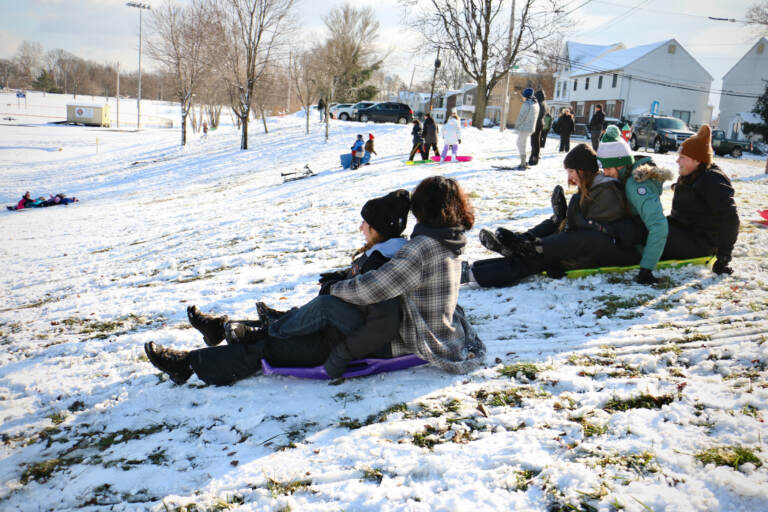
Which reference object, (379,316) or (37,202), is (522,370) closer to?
(379,316)

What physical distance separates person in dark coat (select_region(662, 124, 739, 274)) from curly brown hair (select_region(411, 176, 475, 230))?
288cm

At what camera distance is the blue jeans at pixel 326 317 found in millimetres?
2850

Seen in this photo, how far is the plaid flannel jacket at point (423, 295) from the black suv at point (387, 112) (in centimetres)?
3178

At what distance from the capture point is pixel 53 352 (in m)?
4.02

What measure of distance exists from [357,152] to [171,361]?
1406 centimetres

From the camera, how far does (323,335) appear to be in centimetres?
302

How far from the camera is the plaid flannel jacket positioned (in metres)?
2.75

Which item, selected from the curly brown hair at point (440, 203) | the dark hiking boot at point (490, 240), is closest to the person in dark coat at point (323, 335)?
the curly brown hair at point (440, 203)

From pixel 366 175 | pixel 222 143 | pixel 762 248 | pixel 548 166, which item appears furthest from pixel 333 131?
pixel 762 248

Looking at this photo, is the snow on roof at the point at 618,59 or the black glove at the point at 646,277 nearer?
the black glove at the point at 646,277

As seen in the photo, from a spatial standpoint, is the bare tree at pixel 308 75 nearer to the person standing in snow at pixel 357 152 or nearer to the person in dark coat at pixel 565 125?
the person standing in snow at pixel 357 152

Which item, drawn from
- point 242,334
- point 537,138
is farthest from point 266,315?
point 537,138

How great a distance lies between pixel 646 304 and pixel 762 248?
2.68 metres

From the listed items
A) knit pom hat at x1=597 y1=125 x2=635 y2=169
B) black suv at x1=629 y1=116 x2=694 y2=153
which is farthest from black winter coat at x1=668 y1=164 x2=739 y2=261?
black suv at x1=629 y1=116 x2=694 y2=153
